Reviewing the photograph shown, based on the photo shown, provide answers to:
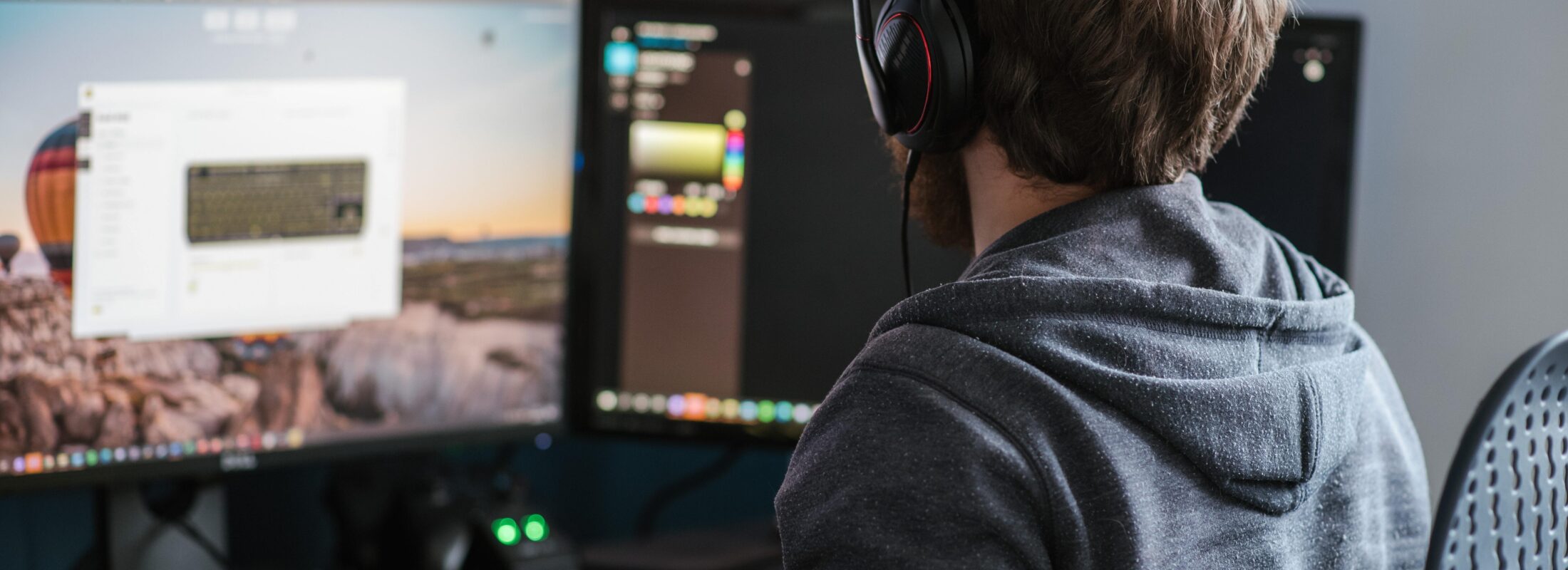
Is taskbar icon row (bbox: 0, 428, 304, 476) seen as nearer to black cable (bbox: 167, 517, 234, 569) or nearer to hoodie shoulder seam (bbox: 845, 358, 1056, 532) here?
black cable (bbox: 167, 517, 234, 569)

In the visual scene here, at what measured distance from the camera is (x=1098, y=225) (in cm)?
61

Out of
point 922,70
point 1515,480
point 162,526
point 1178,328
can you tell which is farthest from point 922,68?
point 162,526

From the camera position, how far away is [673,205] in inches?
48.3

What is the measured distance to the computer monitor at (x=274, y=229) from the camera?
982 millimetres

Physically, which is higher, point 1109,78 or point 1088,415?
point 1109,78

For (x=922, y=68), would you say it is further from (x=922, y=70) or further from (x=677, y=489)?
(x=677, y=489)

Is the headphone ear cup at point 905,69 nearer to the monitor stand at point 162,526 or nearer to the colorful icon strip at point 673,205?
the colorful icon strip at point 673,205

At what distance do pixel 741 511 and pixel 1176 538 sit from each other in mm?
974

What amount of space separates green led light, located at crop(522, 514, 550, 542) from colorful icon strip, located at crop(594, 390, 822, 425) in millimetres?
133

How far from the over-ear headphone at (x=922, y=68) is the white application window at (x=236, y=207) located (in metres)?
0.56

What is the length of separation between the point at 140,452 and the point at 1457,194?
115 centimetres

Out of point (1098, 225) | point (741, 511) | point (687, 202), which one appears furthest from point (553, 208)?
point (1098, 225)

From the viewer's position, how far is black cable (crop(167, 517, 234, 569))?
1.11m

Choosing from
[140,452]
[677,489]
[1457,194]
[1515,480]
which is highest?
[1457,194]
